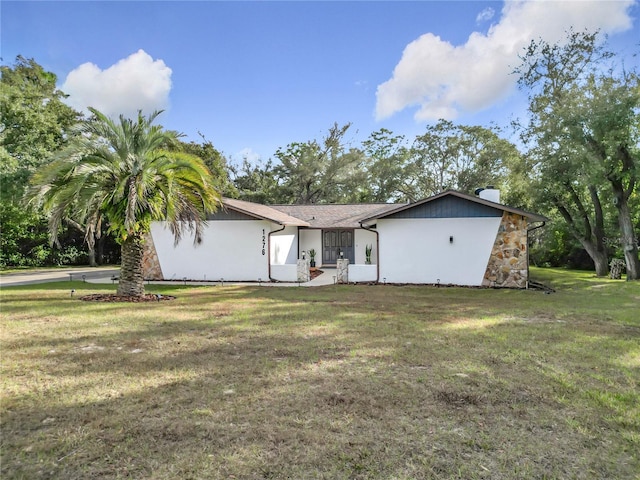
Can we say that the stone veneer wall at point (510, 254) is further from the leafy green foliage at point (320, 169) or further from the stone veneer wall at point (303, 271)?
the leafy green foliage at point (320, 169)

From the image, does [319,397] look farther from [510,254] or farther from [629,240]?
[629,240]

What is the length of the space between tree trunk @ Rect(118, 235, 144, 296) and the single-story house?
379 centimetres

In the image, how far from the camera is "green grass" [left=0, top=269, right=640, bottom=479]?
2.98 metres

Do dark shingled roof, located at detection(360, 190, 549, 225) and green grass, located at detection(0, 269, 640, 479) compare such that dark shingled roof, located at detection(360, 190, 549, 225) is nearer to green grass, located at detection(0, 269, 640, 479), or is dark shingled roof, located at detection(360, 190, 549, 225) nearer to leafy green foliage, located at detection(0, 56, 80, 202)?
green grass, located at detection(0, 269, 640, 479)

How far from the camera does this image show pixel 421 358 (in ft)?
18.3

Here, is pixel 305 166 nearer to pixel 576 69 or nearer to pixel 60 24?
pixel 576 69

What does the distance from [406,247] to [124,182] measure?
410 inches

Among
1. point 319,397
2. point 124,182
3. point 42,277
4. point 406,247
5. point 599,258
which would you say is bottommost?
point 319,397

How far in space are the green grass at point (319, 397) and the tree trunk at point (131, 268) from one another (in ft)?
10.8

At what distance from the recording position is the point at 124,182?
424 inches

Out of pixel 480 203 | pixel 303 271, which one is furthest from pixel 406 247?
pixel 303 271

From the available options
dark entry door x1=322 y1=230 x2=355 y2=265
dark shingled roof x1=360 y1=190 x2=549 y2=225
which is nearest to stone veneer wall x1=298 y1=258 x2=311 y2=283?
dark shingled roof x1=360 y1=190 x2=549 y2=225

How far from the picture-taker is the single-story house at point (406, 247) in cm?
1512

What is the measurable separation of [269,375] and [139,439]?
1.80 meters
